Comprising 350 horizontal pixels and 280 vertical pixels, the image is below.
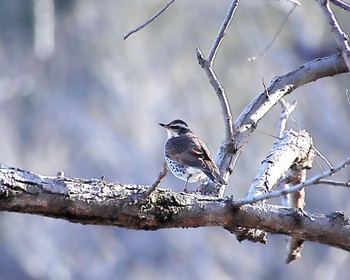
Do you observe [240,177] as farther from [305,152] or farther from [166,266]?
[305,152]

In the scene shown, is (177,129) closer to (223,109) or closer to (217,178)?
(217,178)

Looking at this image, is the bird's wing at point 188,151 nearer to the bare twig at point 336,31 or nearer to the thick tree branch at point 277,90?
the thick tree branch at point 277,90

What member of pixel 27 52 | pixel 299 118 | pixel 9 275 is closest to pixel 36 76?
pixel 27 52

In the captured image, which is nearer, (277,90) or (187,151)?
(277,90)

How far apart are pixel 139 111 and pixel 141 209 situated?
69.6ft

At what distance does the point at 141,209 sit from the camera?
405 cm

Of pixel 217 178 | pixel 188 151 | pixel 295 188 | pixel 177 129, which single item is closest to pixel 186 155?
pixel 188 151

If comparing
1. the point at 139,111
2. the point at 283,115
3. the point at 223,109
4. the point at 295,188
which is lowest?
the point at 295,188

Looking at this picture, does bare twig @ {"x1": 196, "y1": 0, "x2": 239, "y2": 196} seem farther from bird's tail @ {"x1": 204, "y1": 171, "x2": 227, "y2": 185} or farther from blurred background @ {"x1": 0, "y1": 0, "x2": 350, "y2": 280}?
blurred background @ {"x1": 0, "y1": 0, "x2": 350, "y2": 280}

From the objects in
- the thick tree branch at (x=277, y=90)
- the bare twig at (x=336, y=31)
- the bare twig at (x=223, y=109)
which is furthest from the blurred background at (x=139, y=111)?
the bare twig at (x=336, y=31)

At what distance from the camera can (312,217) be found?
15.0 ft

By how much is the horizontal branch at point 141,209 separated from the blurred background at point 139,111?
15.5 meters

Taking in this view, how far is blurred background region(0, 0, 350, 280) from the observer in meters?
22.2

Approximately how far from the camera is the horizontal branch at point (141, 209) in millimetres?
3713
